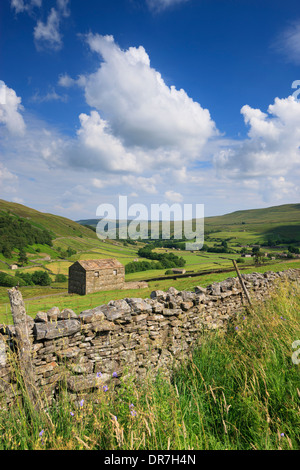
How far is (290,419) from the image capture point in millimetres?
3113

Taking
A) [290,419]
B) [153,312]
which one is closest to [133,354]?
[153,312]

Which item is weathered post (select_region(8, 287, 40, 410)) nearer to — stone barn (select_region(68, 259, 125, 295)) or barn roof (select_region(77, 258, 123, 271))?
stone barn (select_region(68, 259, 125, 295))

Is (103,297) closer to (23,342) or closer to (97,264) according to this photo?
(97,264)

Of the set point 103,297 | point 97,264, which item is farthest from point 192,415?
point 97,264

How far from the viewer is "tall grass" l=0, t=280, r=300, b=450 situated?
269cm

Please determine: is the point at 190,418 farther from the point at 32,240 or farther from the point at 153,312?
the point at 32,240

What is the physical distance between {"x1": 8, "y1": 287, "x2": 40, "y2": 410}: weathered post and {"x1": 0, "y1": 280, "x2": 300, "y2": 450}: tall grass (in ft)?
0.95

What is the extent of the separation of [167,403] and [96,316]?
2.27 metres

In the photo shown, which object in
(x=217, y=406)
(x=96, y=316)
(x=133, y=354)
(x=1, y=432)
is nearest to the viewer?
(x=1, y=432)

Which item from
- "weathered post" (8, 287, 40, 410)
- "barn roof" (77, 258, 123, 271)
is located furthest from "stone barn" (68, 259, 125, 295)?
"weathered post" (8, 287, 40, 410)

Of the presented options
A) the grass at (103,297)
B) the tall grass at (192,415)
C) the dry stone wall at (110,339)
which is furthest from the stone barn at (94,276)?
the tall grass at (192,415)

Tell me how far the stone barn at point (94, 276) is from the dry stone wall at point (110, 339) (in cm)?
3961
